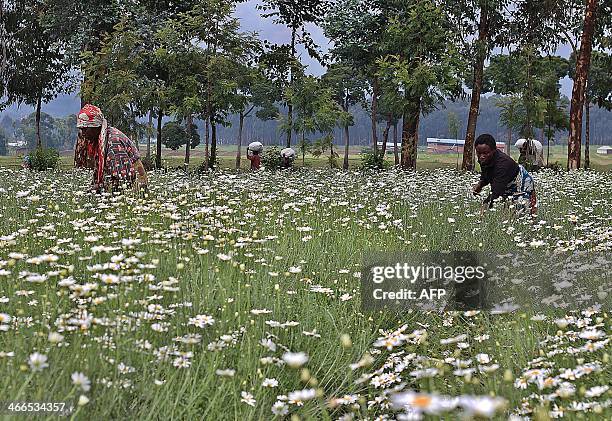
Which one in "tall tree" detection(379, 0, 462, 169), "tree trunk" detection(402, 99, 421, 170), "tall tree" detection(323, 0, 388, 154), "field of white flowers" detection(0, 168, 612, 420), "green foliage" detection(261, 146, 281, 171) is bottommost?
"field of white flowers" detection(0, 168, 612, 420)

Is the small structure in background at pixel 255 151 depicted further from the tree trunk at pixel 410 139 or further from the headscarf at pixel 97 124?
the headscarf at pixel 97 124

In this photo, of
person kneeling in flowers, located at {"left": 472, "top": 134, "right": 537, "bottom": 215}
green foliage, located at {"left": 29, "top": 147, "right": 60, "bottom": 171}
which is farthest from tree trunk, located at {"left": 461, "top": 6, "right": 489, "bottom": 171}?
person kneeling in flowers, located at {"left": 472, "top": 134, "right": 537, "bottom": 215}

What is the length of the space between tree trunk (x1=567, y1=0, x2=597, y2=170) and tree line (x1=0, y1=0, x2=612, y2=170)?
39mm

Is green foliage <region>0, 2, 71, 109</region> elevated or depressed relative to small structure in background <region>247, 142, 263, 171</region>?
elevated

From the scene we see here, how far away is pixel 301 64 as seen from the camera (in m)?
30.7

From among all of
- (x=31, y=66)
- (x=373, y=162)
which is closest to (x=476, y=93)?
(x=373, y=162)

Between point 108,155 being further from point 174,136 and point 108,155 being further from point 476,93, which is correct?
point 174,136

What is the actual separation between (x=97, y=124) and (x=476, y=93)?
19.7 metres

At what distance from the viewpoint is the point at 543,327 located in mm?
4676

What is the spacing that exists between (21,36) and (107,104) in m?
17.7

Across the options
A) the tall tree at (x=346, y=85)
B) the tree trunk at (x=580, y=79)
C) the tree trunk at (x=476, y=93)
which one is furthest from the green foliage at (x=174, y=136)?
the tree trunk at (x=580, y=79)

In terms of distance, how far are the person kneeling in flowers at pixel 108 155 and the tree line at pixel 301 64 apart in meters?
12.5

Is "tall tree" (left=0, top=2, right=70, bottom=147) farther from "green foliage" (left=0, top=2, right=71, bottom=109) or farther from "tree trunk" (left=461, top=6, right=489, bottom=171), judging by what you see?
"tree trunk" (left=461, top=6, right=489, bottom=171)

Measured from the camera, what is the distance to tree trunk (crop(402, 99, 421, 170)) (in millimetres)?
26000
